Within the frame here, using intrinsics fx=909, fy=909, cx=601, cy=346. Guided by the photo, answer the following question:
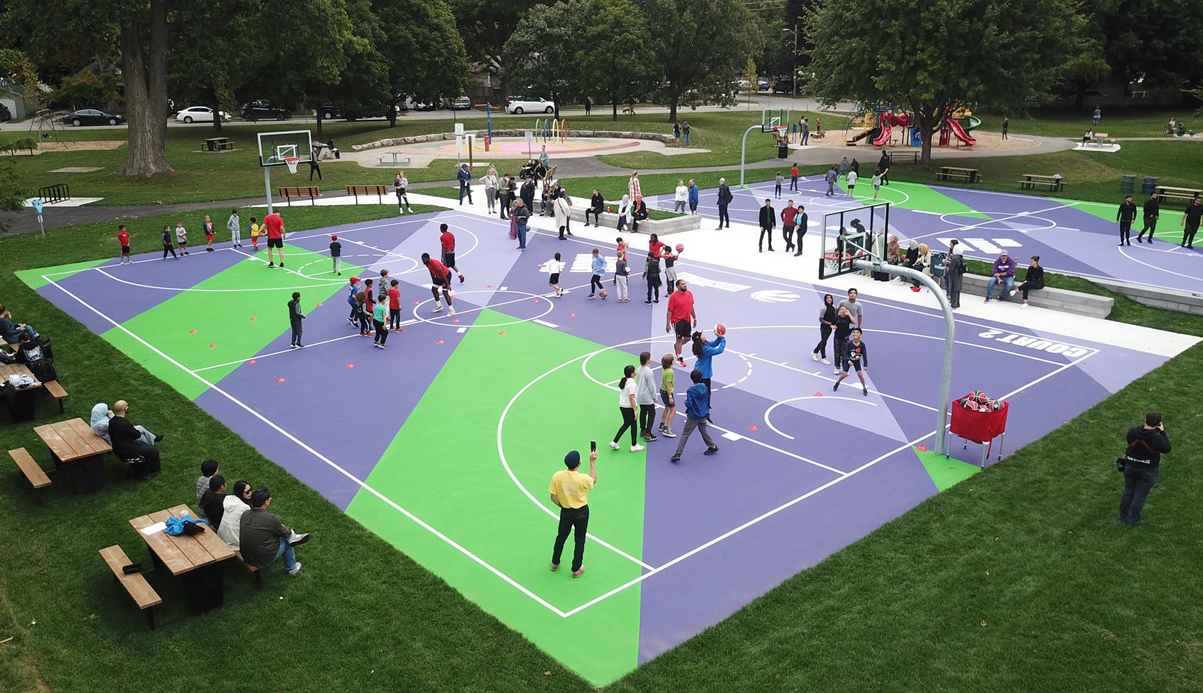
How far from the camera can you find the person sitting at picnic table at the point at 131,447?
46.7 feet

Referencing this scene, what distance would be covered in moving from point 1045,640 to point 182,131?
231 ft

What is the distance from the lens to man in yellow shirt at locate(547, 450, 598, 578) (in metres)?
11.4

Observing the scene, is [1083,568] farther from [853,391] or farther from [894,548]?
[853,391]

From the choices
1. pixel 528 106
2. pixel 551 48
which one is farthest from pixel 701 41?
pixel 528 106

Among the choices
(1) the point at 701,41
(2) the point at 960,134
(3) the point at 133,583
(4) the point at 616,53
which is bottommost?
(3) the point at 133,583

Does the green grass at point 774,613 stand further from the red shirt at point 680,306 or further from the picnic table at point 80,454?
the red shirt at point 680,306

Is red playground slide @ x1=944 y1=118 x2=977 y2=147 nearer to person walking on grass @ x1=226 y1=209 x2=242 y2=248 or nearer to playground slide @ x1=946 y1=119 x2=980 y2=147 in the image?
playground slide @ x1=946 y1=119 x2=980 y2=147

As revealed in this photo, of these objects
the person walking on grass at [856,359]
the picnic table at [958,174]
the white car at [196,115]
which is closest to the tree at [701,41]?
the picnic table at [958,174]

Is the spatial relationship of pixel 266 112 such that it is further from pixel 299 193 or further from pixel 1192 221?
pixel 1192 221

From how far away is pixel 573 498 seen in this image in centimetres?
1145

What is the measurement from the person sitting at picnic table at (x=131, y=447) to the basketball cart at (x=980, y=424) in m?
13.0

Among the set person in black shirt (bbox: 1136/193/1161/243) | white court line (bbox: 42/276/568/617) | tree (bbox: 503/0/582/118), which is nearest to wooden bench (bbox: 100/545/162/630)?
white court line (bbox: 42/276/568/617)

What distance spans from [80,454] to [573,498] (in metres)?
7.97

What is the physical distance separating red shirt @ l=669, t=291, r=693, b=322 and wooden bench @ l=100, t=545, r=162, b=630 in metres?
11.3
